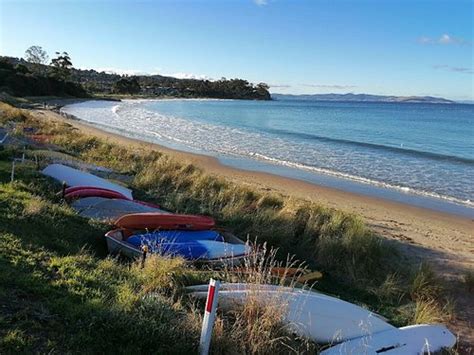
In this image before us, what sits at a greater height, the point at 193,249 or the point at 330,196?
the point at 193,249

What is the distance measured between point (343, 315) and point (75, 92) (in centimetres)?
8540

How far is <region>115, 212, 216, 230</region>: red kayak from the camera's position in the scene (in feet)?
26.7

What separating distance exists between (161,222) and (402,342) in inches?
173

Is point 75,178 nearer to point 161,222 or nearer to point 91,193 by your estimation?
point 91,193

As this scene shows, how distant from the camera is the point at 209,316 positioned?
3.80 metres

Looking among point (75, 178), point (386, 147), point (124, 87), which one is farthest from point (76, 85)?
point (75, 178)

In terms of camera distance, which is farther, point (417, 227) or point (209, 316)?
point (417, 227)

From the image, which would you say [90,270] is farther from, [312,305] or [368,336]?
[368,336]

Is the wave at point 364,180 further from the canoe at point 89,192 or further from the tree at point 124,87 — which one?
the tree at point 124,87

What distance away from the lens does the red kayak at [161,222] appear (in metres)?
8.14

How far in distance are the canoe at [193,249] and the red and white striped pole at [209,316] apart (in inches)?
114

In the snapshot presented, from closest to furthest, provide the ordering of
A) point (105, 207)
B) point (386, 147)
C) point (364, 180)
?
point (105, 207), point (364, 180), point (386, 147)

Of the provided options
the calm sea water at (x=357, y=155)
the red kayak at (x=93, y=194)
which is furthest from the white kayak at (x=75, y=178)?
the calm sea water at (x=357, y=155)

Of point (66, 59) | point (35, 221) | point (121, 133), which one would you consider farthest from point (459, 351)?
point (66, 59)
